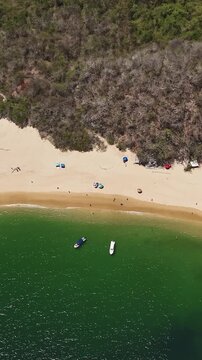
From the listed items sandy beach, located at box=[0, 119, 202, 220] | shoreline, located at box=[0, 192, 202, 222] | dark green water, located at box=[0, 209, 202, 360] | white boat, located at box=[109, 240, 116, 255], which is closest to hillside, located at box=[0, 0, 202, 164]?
sandy beach, located at box=[0, 119, 202, 220]

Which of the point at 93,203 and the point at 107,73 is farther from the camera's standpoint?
the point at 107,73

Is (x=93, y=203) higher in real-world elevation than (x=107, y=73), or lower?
lower

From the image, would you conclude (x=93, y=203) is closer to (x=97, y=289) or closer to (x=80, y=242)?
(x=80, y=242)

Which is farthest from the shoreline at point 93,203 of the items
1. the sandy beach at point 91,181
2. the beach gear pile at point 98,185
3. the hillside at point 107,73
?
the hillside at point 107,73

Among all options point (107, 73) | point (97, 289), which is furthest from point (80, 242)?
point (107, 73)

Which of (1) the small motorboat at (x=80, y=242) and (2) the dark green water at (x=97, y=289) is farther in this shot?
(1) the small motorboat at (x=80, y=242)

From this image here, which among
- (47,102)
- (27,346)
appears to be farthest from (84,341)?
(47,102)

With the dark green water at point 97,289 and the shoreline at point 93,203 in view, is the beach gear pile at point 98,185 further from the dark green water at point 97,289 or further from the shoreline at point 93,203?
the dark green water at point 97,289
